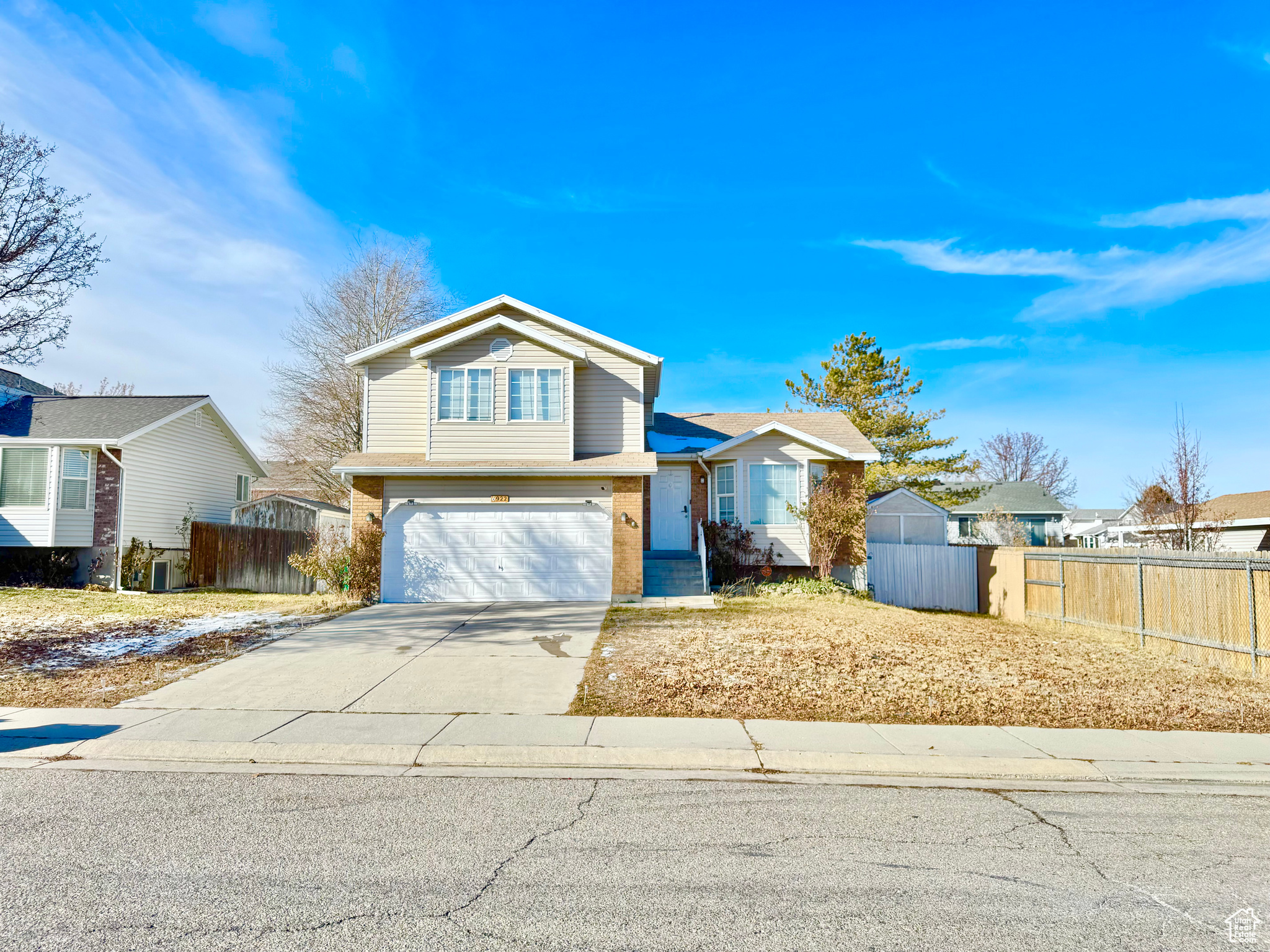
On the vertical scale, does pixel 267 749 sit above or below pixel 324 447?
below

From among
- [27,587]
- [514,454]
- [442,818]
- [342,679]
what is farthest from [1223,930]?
[27,587]

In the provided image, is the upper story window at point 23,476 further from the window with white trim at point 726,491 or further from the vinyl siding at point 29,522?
the window with white trim at point 726,491

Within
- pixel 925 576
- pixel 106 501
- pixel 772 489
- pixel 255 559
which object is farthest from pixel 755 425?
pixel 106 501

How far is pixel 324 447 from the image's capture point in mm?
32250

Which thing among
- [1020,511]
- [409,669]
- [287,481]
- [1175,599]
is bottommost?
[409,669]

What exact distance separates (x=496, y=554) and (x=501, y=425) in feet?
9.88

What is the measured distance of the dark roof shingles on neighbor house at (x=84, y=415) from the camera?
2058 cm

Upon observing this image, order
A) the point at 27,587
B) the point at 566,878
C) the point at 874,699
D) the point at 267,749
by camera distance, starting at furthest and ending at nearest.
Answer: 1. the point at 27,587
2. the point at 874,699
3. the point at 267,749
4. the point at 566,878

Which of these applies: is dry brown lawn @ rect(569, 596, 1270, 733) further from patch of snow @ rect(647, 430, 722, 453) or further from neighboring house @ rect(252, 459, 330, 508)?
neighboring house @ rect(252, 459, 330, 508)

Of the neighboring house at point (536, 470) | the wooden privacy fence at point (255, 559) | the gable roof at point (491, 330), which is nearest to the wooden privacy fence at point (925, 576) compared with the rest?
the neighboring house at point (536, 470)

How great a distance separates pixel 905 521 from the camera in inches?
1005

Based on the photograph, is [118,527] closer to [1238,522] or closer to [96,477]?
[96,477]

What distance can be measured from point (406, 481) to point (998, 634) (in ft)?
40.2

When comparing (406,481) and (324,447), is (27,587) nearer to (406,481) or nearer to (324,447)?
(406,481)
